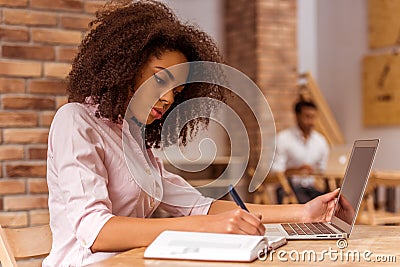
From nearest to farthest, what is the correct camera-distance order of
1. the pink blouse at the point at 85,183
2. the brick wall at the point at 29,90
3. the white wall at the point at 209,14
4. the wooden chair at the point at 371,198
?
the pink blouse at the point at 85,183 → the brick wall at the point at 29,90 → the wooden chair at the point at 371,198 → the white wall at the point at 209,14

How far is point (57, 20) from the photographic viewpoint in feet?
9.59

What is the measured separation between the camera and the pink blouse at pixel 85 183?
4.95 feet

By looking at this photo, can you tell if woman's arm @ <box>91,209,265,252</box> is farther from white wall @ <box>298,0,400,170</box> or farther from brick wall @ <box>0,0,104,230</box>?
white wall @ <box>298,0,400,170</box>

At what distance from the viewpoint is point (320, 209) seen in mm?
1805

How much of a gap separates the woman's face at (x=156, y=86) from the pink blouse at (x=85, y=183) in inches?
3.8

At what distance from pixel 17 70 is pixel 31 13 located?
24 centimetres

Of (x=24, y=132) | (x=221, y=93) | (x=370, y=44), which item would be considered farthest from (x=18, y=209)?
(x=370, y=44)

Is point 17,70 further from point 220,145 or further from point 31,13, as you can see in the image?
point 220,145

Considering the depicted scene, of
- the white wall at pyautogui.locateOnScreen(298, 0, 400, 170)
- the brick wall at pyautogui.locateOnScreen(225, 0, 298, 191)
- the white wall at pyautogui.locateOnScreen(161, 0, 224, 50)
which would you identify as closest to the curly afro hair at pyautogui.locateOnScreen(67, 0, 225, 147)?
the brick wall at pyautogui.locateOnScreen(225, 0, 298, 191)

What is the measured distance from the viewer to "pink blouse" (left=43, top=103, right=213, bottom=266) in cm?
151

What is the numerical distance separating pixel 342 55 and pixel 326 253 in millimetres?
6394

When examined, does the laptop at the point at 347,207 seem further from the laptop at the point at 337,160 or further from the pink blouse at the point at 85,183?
the laptop at the point at 337,160

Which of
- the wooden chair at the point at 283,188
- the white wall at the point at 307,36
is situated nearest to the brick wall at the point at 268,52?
the white wall at the point at 307,36

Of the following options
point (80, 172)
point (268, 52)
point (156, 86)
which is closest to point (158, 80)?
point (156, 86)
